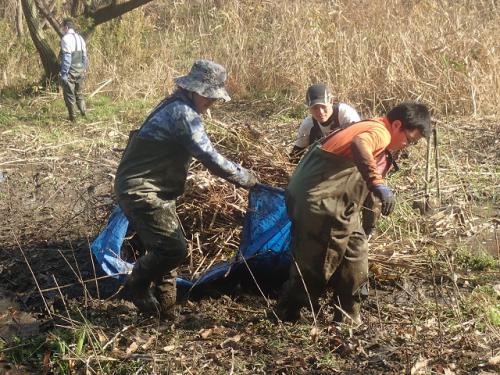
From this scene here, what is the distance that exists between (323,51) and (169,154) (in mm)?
7530

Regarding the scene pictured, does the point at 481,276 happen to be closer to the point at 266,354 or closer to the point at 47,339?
the point at 266,354

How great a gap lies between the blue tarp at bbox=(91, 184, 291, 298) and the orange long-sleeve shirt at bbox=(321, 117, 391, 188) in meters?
0.76

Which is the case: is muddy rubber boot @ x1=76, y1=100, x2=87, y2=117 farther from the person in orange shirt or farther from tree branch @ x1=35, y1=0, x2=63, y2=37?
the person in orange shirt

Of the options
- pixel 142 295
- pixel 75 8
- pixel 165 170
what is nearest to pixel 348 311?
pixel 142 295

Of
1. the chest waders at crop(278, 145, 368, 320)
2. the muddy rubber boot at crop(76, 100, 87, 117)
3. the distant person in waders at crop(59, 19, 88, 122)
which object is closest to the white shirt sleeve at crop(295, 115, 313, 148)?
the chest waders at crop(278, 145, 368, 320)

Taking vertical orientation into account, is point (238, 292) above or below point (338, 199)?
below

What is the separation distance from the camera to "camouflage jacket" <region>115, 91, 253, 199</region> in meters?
4.15

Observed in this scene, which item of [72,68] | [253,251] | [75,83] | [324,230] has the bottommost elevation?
[253,251]

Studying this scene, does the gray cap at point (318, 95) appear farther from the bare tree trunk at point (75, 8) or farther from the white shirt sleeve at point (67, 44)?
the bare tree trunk at point (75, 8)

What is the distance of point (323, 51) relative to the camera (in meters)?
11.4

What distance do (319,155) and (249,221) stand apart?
3.15 ft

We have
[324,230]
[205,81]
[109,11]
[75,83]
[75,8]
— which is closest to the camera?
[324,230]

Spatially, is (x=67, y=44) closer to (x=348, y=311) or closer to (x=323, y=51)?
(x=323, y=51)

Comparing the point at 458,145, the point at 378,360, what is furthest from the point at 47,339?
the point at 458,145
